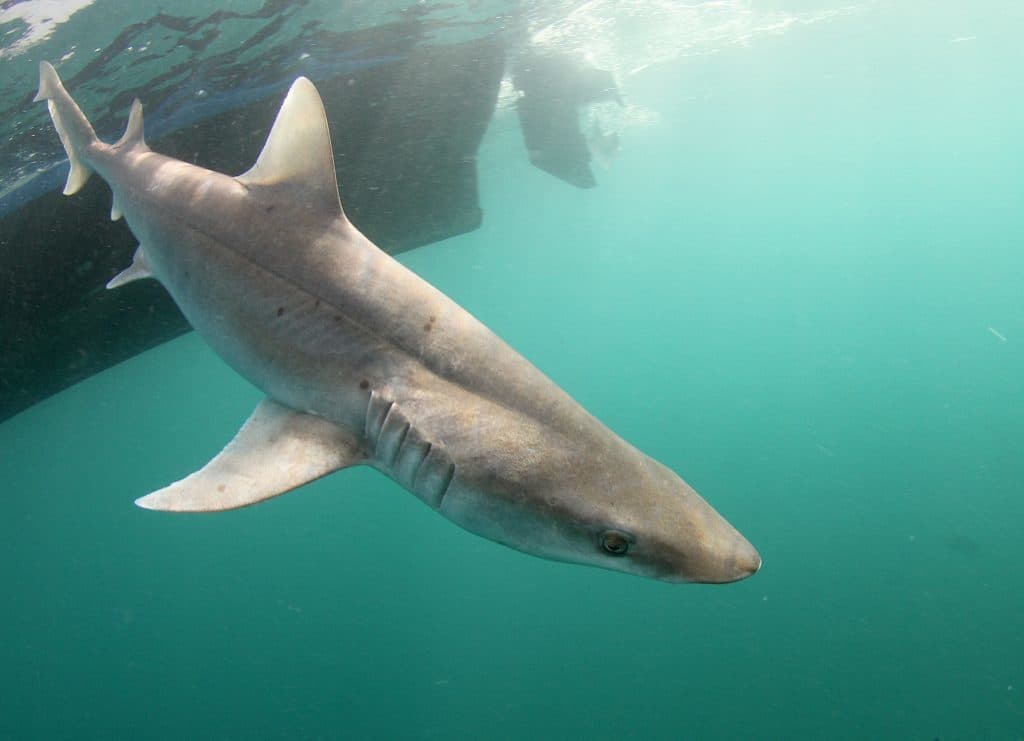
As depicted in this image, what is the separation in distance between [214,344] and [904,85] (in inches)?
2054

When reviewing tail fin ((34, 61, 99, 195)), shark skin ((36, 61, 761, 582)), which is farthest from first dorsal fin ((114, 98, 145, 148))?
shark skin ((36, 61, 761, 582))

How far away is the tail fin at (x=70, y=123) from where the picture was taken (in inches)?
190

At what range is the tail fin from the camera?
15.8 ft

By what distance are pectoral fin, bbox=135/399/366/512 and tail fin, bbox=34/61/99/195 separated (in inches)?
137

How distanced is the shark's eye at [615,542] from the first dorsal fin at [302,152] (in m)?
2.11

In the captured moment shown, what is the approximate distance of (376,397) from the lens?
278 centimetres

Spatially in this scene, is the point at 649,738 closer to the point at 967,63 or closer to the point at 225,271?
the point at 225,271

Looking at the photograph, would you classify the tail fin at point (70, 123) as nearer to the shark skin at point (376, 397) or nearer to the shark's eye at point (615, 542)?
the shark skin at point (376, 397)

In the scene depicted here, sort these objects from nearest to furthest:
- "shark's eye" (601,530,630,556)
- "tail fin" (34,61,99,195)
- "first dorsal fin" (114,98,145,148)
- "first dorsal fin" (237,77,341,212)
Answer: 1. "shark's eye" (601,530,630,556)
2. "first dorsal fin" (237,77,341,212)
3. "first dorsal fin" (114,98,145,148)
4. "tail fin" (34,61,99,195)

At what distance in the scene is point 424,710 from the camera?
23.2 metres

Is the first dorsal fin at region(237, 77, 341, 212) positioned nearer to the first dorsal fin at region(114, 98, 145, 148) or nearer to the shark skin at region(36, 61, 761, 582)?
the shark skin at region(36, 61, 761, 582)

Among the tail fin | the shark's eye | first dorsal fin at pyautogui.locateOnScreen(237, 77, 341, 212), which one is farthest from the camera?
the tail fin

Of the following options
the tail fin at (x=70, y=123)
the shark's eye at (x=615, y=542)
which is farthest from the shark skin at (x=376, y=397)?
the tail fin at (x=70, y=123)

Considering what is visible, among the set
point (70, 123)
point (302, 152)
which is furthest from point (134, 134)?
point (302, 152)
